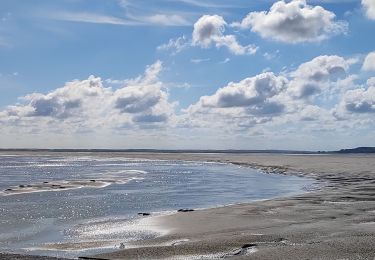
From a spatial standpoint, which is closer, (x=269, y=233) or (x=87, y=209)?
(x=269, y=233)

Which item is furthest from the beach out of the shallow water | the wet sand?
the shallow water

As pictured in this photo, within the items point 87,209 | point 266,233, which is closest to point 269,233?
point 266,233

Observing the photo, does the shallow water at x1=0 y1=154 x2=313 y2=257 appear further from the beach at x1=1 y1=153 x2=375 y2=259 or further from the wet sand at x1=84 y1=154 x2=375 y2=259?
the wet sand at x1=84 y1=154 x2=375 y2=259

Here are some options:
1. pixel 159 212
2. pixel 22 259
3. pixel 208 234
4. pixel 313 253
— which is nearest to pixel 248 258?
pixel 313 253

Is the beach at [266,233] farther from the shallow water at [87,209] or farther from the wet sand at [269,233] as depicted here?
the shallow water at [87,209]

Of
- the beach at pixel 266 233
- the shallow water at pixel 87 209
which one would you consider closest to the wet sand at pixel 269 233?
the beach at pixel 266 233

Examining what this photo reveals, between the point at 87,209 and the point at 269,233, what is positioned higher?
the point at 269,233

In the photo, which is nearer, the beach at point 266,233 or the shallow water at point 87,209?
the beach at point 266,233

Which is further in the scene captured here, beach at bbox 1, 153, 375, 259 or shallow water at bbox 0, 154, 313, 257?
shallow water at bbox 0, 154, 313, 257

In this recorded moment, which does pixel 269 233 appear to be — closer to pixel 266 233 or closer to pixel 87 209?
pixel 266 233

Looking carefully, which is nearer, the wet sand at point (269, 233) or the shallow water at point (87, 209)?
the wet sand at point (269, 233)

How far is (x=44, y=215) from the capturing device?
22.8 meters

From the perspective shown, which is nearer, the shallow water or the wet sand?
the wet sand

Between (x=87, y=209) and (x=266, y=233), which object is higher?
(x=266, y=233)
